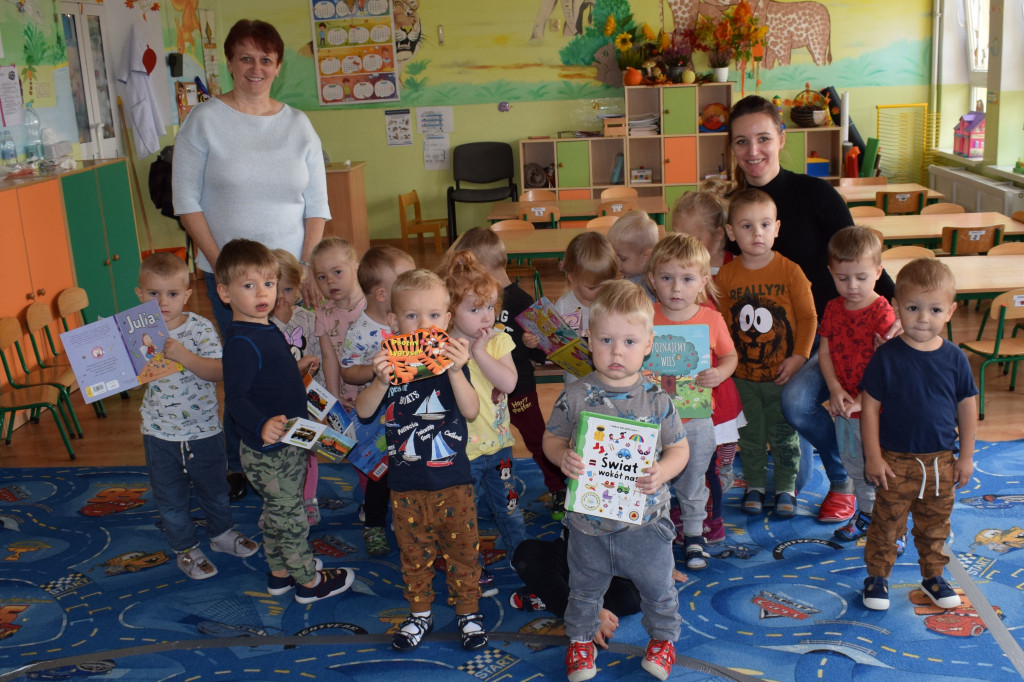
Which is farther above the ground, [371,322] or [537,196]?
[537,196]

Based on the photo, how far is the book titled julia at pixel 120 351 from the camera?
2.78 m

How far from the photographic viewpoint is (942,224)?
554 cm

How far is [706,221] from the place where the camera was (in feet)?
10.5

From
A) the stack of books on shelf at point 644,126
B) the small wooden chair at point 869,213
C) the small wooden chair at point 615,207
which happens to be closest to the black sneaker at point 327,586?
the small wooden chair at point 615,207

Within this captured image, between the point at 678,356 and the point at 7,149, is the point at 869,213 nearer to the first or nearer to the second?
the point at 678,356

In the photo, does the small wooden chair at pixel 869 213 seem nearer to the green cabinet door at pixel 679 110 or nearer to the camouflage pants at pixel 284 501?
the green cabinet door at pixel 679 110

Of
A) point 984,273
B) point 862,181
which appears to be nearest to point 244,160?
point 984,273

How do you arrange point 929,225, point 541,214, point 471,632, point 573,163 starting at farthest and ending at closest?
point 573,163, point 541,214, point 929,225, point 471,632

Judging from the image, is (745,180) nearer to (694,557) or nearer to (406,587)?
(694,557)

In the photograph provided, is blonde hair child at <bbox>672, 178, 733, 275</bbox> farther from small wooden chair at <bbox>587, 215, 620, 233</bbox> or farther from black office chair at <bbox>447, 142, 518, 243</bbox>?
black office chair at <bbox>447, 142, 518, 243</bbox>

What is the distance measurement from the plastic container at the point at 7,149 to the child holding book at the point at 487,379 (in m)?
4.20

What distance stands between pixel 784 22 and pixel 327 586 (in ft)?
26.9

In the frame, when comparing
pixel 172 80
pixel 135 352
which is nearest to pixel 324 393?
pixel 135 352

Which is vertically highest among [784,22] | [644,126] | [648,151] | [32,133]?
[784,22]
